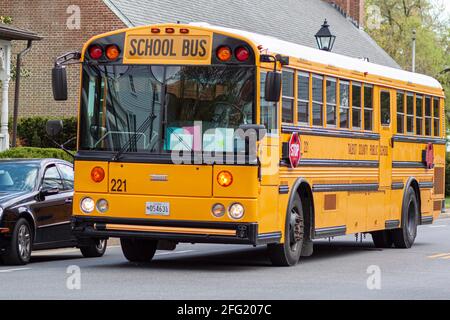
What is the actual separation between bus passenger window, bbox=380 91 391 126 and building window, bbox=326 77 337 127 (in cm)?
252

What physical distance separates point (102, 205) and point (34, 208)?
1905mm

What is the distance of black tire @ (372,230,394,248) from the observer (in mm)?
22516

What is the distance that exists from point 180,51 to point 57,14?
82.6 ft

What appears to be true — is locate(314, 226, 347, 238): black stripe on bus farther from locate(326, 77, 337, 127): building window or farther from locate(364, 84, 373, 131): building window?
locate(364, 84, 373, 131): building window

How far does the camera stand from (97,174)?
53.1 feet

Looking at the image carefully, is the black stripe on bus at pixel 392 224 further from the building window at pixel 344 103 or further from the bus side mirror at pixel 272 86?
the bus side mirror at pixel 272 86

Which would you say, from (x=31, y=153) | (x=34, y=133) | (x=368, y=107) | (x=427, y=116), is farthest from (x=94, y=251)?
(x=34, y=133)

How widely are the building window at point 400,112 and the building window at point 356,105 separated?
89.7 inches

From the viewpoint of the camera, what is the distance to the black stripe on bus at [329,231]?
709 inches

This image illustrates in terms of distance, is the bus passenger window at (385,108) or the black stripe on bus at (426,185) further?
the black stripe on bus at (426,185)

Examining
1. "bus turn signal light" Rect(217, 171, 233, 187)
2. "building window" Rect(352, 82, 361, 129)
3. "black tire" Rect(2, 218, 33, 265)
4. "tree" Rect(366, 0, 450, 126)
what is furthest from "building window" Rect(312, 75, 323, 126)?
"tree" Rect(366, 0, 450, 126)

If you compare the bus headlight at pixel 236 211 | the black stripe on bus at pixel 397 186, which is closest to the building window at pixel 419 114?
the black stripe on bus at pixel 397 186

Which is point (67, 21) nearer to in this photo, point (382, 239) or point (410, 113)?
point (410, 113)

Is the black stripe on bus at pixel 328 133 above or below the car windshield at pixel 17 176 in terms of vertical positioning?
above
